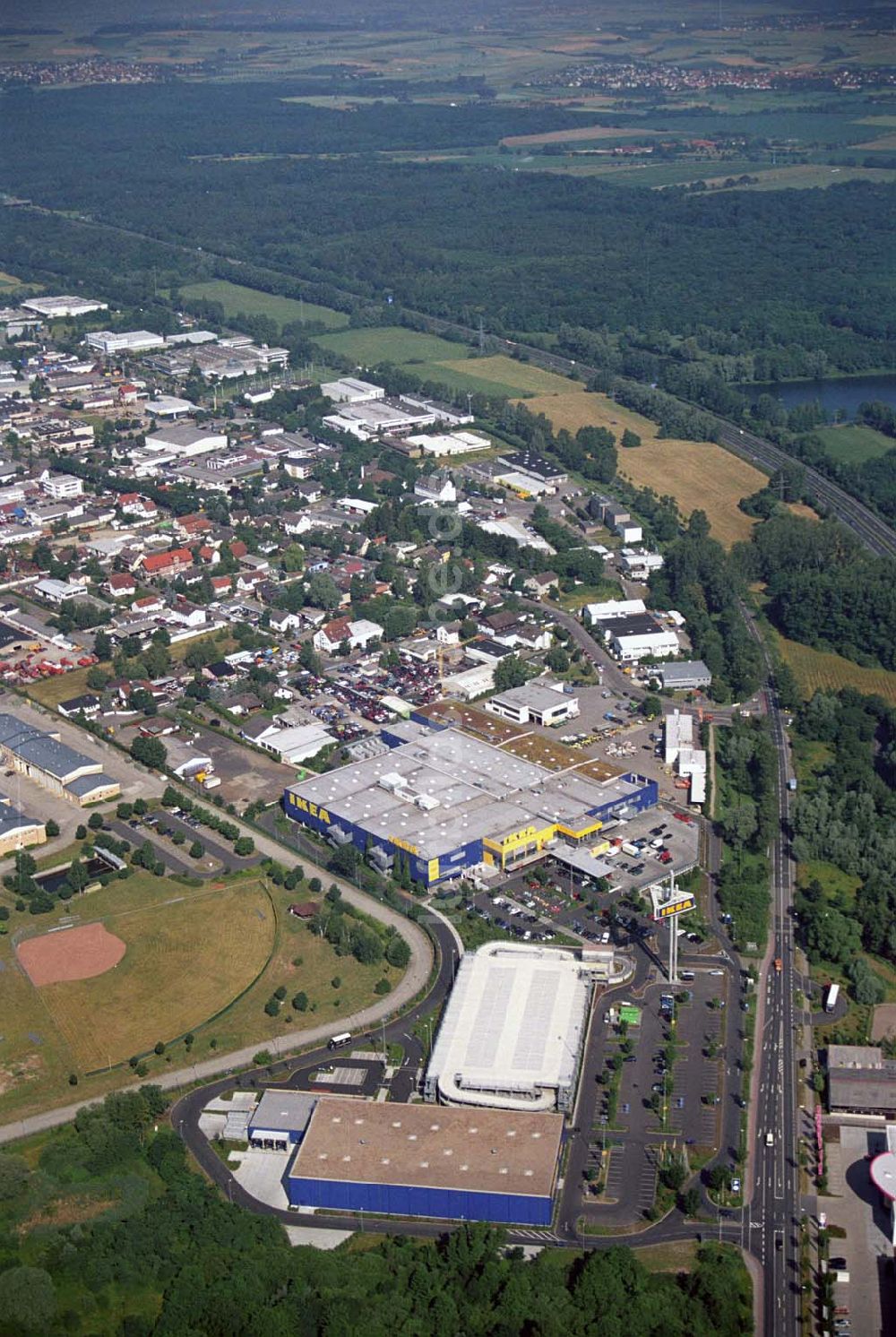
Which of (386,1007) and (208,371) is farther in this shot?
(208,371)

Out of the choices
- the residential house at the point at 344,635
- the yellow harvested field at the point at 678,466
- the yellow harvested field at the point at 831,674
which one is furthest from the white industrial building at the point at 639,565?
the residential house at the point at 344,635

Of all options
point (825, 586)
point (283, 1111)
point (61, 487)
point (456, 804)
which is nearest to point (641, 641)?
point (825, 586)

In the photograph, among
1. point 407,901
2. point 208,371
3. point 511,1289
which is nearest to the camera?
point 511,1289

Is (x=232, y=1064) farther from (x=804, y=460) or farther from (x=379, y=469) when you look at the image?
(x=804, y=460)

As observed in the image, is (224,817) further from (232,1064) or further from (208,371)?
(208,371)

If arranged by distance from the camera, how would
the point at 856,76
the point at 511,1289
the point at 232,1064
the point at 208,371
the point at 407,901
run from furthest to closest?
the point at 856,76, the point at 208,371, the point at 407,901, the point at 232,1064, the point at 511,1289

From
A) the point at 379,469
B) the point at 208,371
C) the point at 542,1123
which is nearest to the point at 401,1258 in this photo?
the point at 542,1123

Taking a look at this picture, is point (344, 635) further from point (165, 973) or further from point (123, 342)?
point (123, 342)

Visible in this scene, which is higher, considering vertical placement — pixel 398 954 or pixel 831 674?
pixel 398 954
